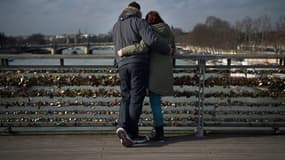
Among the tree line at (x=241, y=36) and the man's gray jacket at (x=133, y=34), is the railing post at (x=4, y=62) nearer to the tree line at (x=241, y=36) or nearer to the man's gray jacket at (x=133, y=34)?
the man's gray jacket at (x=133, y=34)

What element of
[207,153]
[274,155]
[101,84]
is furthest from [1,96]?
[274,155]

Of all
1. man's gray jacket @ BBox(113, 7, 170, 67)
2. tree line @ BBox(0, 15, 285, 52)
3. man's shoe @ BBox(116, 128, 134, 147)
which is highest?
tree line @ BBox(0, 15, 285, 52)

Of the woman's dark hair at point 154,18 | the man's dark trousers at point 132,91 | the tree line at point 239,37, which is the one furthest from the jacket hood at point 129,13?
the tree line at point 239,37

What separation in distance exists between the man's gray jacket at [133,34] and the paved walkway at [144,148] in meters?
1.14

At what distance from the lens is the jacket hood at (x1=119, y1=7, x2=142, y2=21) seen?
362 centimetres

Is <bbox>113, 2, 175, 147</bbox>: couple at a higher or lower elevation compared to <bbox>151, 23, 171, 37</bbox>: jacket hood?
lower

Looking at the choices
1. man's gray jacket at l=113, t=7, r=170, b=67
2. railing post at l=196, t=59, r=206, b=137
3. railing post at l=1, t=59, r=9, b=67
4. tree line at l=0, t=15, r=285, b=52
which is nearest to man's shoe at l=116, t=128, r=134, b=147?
man's gray jacket at l=113, t=7, r=170, b=67

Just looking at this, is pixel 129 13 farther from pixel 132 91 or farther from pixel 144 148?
pixel 144 148

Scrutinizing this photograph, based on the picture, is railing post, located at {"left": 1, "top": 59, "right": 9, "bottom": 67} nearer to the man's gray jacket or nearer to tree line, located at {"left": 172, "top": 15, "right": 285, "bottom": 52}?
the man's gray jacket

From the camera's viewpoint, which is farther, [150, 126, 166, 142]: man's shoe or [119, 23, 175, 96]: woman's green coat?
[150, 126, 166, 142]: man's shoe

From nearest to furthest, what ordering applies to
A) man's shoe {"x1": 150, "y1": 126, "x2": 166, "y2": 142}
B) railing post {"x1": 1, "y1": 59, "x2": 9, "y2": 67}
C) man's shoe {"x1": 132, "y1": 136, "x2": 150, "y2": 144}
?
1. man's shoe {"x1": 132, "y1": 136, "x2": 150, "y2": 144}
2. man's shoe {"x1": 150, "y1": 126, "x2": 166, "y2": 142}
3. railing post {"x1": 1, "y1": 59, "x2": 9, "y2": 67}

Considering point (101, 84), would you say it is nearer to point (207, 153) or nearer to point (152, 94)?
point (152, 94)

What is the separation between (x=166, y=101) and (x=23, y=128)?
220 cm

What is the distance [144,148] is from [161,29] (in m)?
1.56
